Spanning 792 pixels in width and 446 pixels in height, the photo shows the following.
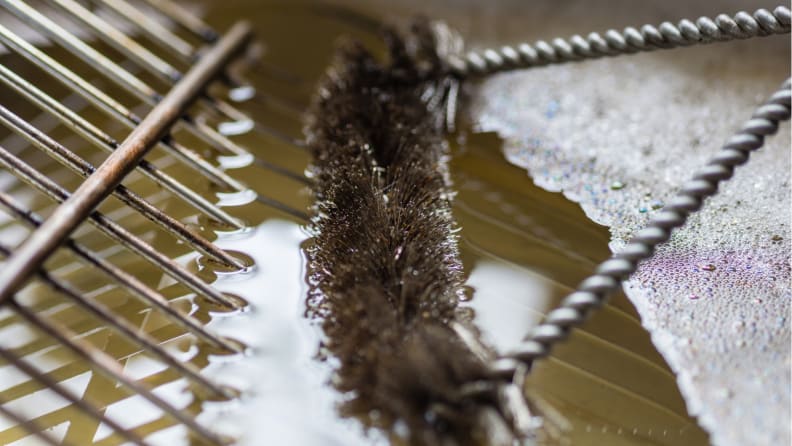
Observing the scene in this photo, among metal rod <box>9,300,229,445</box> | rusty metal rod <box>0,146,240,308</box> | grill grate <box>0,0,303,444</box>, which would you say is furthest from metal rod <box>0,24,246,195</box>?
metal rod <box>9,300,229,445</box>

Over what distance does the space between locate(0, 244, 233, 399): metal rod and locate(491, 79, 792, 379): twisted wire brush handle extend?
0.19 m

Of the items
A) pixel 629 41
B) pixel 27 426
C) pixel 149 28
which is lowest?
pixel 27 426

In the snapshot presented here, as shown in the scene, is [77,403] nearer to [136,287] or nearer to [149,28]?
[136,287]

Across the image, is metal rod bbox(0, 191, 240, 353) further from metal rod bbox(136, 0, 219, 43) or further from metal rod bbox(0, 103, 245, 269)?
metal rod bbox(136, 0, 219, 43)

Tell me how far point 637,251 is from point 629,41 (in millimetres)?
273

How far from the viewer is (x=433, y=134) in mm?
789

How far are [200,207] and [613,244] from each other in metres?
0.35

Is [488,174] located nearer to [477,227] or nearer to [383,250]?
[477,227]

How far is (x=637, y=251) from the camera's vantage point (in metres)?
0.55

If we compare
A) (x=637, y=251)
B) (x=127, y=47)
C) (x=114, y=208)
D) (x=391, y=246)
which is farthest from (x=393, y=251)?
(x=127, y=47)

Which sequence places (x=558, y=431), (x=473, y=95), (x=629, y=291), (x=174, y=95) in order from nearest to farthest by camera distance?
(x=558, y=431)
(x=629, y=291)
(x=174, y=95)
(x=473, y=95)

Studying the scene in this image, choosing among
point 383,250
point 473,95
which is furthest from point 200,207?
point 473,95

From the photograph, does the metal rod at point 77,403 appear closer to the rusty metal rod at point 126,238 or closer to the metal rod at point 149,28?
the rusty metal rod at point 126,238

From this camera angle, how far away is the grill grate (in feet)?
1.74
